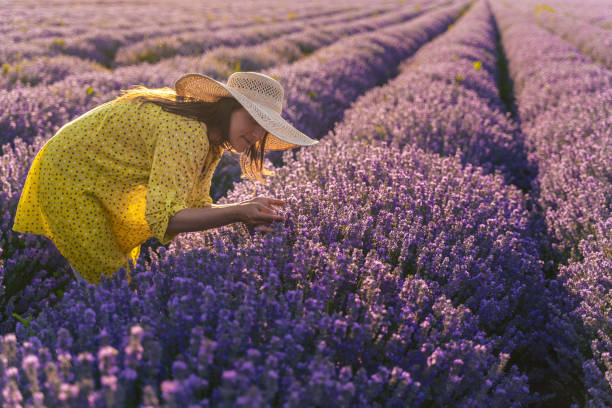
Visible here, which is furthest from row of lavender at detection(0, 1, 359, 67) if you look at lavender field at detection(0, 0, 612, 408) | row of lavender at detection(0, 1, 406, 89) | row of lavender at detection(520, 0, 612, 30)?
row of lavender at detection(520, 0, 612, 30)

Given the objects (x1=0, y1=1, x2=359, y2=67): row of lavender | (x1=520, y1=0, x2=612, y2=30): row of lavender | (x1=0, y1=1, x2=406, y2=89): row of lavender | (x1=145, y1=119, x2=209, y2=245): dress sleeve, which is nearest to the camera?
(x1=145, y1=119, x2=209, y2=245): dress sleeve

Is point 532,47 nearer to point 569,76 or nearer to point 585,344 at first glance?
point 569,76

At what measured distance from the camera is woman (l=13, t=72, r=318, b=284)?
1971mm

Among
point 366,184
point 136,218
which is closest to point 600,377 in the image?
point 366,184

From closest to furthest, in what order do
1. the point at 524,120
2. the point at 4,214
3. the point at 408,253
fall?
the point at 408,253 < the point at 4,214 < the point at 524,120

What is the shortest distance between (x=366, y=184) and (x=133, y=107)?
140 centimetres

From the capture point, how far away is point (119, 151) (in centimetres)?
214

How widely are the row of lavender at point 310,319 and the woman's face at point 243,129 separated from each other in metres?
0.38

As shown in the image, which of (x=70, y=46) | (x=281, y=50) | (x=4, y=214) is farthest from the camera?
(x=281, y=50)

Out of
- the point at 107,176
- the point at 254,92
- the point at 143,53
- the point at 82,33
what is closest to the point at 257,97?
the point at 254,92

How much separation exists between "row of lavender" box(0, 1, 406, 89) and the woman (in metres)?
4.05

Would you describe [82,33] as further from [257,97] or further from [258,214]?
[258,214]

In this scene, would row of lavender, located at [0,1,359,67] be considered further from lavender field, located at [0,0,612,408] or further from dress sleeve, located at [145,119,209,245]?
dress sleeve, located at [145,119,209,245]

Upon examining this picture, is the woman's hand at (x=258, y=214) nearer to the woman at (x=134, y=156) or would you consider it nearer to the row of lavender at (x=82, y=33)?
the woman at (x=134, y=156)
